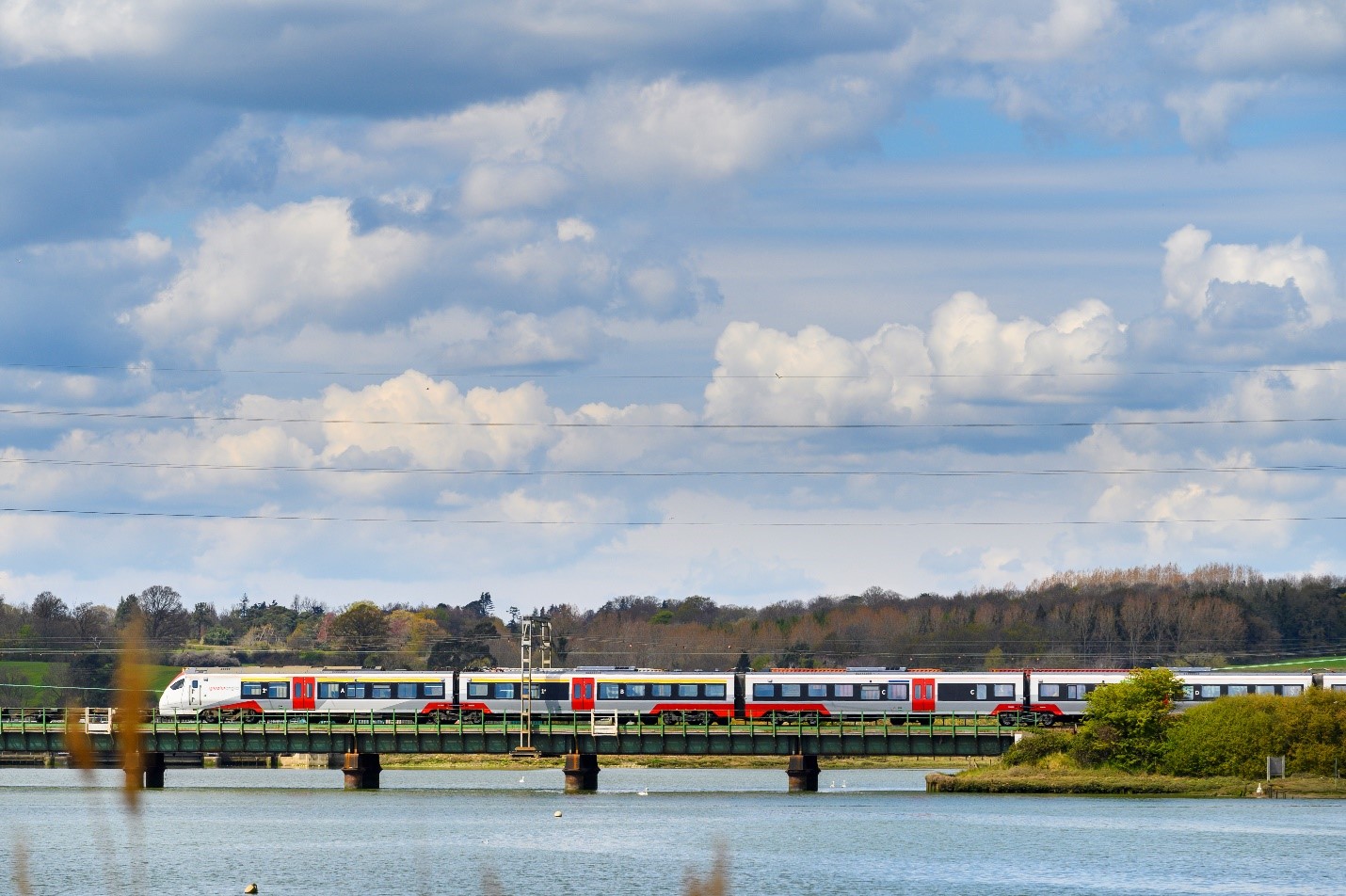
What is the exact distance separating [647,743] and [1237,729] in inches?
1339

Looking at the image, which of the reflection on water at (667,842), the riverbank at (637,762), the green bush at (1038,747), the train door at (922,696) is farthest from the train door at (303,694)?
the green bush at (1038,747)

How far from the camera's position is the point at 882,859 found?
69.0 meters

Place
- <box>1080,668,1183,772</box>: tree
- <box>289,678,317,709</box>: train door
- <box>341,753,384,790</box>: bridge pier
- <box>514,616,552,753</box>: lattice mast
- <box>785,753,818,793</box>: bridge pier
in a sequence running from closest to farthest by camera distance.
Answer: <box>514,616,552,753</box>: lattice mast, <box>1080,668,1183,772</box>: tree, <box>341,753,384,790</box>: bridge pier, <box>785,753,818,793</box>: bridge pier, <box>289,678,317,709</box>: train door

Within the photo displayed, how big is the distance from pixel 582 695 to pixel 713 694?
8.52m

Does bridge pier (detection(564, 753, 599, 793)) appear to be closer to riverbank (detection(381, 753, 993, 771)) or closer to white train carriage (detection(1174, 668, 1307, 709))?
white train carriage (detection(1174, 668, 1307, 709))

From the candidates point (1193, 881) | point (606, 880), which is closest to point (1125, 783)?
point (1193, 881)

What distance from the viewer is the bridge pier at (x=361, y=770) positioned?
108 m

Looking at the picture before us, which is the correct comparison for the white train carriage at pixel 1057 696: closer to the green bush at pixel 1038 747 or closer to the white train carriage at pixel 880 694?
the white train carriage at pixel 880 694

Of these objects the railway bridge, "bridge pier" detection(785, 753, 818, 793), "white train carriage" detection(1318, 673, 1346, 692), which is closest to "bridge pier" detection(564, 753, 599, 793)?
the railway bridge

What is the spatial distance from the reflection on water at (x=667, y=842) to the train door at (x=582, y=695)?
6.02 meters

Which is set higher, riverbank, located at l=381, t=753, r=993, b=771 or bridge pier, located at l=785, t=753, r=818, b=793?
bridge pier, located at l=785, t=753, r=818, b=793

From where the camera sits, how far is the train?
113m

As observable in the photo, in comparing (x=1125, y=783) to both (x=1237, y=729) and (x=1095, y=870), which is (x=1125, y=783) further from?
(x=1095, y=870)

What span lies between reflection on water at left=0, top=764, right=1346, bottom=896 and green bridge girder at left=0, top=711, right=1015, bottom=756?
314 cm
